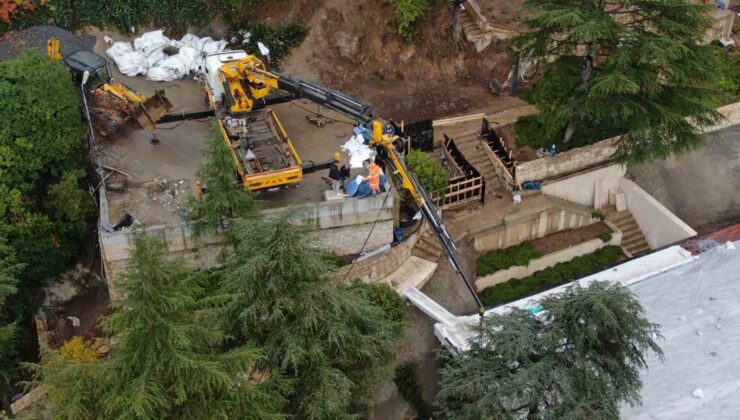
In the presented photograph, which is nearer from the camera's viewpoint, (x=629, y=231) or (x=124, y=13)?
(x=629, y=231)

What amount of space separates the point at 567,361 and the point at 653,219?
1414 cm

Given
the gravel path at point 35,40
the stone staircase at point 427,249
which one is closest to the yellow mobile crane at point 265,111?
the stone staircase at point 427,249

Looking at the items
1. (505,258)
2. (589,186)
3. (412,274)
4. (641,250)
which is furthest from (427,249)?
(641,250)

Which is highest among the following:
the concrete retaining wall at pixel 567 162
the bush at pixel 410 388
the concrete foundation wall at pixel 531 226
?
the concrete retaining wall at pixel 567 162

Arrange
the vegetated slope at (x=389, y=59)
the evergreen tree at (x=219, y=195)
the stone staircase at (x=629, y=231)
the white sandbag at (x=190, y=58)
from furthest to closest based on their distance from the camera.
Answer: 1. the vegetated slope at (x=389, y=59)
2. the white sandbag at (x=190, y=58)
3. the stone staircase at (x=629, y=231)
4. the evergreen tree at (x=219, y=195)

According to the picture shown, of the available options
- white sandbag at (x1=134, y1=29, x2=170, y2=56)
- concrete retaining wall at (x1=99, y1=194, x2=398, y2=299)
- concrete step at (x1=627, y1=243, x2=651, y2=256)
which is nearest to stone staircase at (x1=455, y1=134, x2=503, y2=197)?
concrete retaining wall at (x1=99, y1=194, x2=398, y2=299)

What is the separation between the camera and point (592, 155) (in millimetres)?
26844

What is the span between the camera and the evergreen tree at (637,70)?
22203 millimetres

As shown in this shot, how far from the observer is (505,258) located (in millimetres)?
24750

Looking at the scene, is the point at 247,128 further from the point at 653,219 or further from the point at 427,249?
the point at 653,219

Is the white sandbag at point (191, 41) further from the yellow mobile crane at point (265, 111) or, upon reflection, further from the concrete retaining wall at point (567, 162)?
the concrete retaining wall at point (567, 162)

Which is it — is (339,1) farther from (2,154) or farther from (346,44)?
(2,154)

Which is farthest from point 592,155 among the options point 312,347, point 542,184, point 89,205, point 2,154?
point 2,154

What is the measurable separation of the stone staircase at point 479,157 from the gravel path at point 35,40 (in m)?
16.0
